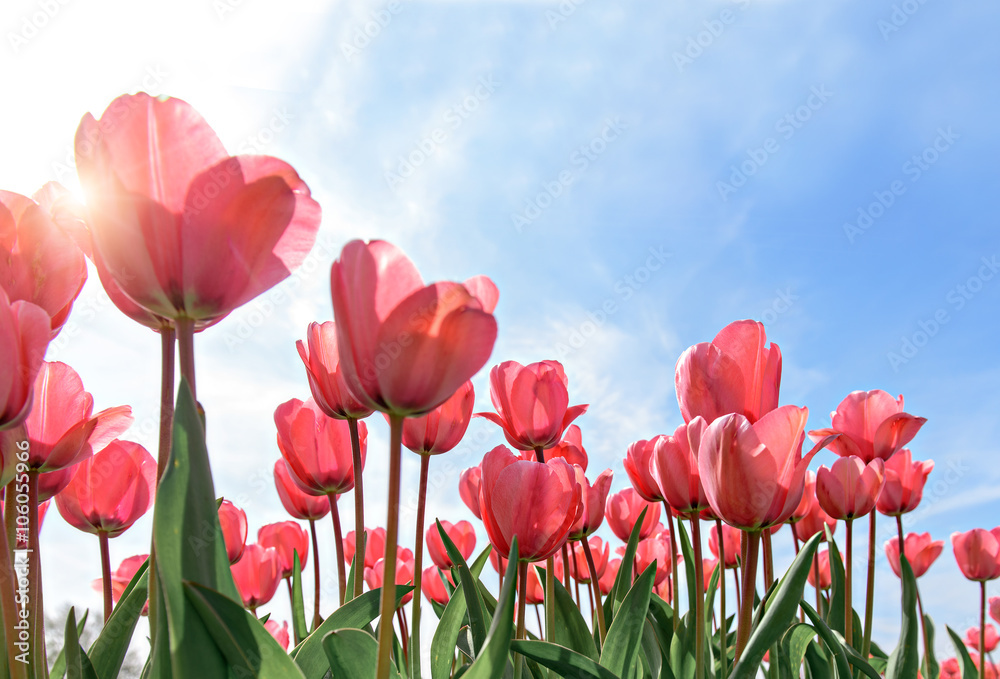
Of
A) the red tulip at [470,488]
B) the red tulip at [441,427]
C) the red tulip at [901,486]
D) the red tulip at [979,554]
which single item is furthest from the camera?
the red tulip at [979,554]

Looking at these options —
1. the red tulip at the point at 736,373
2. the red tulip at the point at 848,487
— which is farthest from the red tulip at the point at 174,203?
the red tulip at the point at 848,487

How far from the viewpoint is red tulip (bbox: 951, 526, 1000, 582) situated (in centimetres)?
356

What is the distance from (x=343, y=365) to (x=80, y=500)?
3.13 feet

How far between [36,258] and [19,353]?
9.9 inches

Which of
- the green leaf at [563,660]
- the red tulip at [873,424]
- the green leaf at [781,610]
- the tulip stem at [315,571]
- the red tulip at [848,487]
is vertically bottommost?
the green leaf at [563,660]

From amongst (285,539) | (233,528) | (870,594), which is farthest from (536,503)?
(285,539)

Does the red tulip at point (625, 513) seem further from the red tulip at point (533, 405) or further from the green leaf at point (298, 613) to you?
the green leaf at point (298, 613)

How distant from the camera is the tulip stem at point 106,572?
1.35m

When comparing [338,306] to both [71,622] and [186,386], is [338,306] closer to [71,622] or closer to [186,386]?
[186,386]

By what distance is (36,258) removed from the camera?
39.0 inches

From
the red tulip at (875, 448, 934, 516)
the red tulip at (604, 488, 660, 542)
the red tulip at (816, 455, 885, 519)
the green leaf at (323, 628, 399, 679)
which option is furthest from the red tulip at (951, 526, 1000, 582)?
the green leaf at (323, 628, 399, 679)

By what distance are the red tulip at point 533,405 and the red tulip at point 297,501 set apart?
0.72 metres

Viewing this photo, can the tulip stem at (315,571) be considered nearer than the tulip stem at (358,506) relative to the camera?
No

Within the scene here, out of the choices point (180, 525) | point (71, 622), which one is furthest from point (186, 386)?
point (71, 622)
